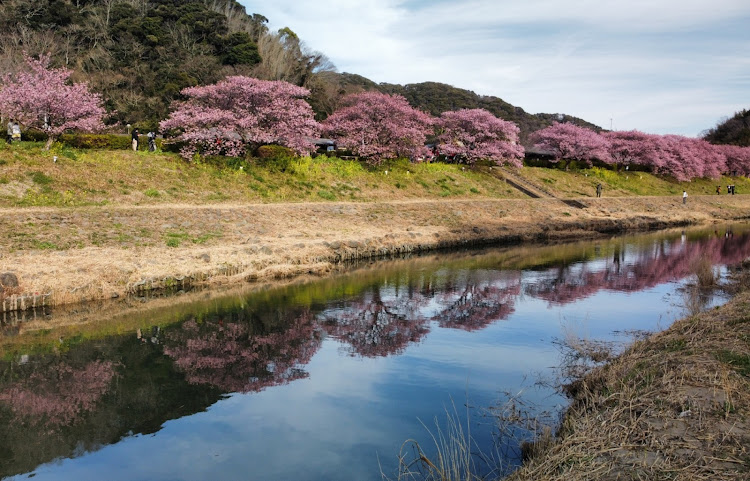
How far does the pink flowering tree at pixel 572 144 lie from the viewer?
6197 cm

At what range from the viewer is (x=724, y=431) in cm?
733

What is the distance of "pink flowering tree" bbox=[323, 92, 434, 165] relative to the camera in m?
45.7

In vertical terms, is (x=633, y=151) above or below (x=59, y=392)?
above

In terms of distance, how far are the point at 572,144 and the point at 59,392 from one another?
5834 cm

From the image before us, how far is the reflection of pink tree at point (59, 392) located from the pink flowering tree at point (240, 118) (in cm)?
2424

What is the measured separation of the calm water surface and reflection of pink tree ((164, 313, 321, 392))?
0.18 feet

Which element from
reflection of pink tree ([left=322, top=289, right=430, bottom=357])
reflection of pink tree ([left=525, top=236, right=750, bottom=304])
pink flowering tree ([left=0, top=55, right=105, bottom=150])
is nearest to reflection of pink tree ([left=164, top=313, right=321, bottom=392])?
reflection of pink tree ([left=322, top=289, right=430, bottom=357])

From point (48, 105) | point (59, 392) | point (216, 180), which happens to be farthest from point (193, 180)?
point (59, 392)

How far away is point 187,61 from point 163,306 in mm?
56554

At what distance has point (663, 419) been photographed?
7.92m

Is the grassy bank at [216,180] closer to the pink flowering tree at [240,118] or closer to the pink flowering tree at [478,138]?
the pink flowering tree at [240,118]

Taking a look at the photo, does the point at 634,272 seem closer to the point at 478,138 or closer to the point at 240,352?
the point at 240,352

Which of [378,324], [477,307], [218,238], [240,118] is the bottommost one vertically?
[378,324]

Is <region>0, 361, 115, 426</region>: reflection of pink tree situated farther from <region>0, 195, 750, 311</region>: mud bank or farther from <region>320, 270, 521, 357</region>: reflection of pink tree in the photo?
<region>320, 270, 521, 357</region>: reflection of pink tree
